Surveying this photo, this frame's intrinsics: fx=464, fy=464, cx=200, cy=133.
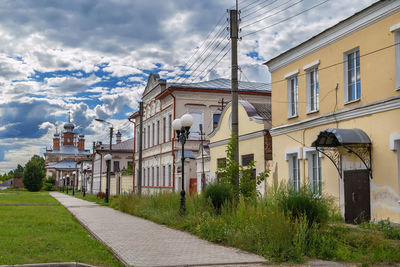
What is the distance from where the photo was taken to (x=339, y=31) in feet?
47.6

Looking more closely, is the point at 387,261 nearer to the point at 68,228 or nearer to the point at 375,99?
the point at 375,99

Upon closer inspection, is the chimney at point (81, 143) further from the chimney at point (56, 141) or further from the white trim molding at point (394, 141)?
the white trim molding at point (394, 141)

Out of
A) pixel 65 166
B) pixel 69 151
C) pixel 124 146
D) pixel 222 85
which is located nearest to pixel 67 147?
pixel 69 151

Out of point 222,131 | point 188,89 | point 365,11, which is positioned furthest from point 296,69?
point 188,89

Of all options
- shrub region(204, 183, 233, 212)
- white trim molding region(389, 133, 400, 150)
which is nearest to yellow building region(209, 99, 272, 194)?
shrub region(204, 183, 233, 212)

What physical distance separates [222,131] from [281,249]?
48.8 feet

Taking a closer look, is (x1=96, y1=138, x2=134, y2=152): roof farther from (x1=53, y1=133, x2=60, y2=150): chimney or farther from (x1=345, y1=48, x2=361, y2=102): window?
(x1=53, y1=133, x2=60, y2=150): chimney

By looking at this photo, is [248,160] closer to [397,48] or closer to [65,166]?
[397,48]

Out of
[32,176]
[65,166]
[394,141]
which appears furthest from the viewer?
[65,166]

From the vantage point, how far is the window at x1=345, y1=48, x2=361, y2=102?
1387 centimetres

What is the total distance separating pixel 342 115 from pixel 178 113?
66.8 feet

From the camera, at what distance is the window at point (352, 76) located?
13.9 m

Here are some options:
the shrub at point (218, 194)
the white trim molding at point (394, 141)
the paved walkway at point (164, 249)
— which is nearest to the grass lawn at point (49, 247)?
the paved walkway at point (164, 249)

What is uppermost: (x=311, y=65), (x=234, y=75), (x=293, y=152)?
(x=311, y=65)
